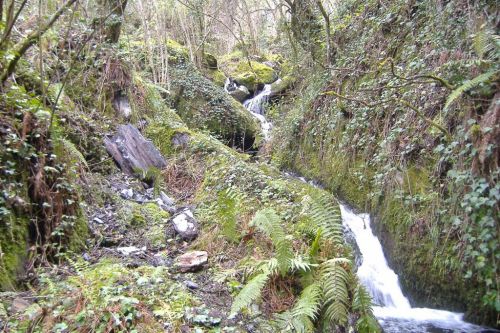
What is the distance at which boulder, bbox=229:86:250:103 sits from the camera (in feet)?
47.3

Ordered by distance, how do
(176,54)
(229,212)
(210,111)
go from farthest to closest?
(176,54) < (210,111) < (229,212)

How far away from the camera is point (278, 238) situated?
380 centimetres

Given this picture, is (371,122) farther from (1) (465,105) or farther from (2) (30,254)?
(2) (30,254)

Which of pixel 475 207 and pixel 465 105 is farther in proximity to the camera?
pixel 465 105

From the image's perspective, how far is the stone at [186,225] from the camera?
15.6 ft

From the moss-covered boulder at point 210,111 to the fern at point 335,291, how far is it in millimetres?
7160

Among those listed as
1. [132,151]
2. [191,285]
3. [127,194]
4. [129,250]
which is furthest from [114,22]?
[191,285]

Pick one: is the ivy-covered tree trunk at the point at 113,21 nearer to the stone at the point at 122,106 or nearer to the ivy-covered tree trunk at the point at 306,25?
the stone at the point at 122,106

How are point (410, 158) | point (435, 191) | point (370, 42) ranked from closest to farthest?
point (435, 191) < point (410, 158) < point (370, 42)

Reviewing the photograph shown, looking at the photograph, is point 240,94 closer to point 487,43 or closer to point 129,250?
point 487,43

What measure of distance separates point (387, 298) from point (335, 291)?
89.7 inches

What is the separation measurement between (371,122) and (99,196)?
15.5ft

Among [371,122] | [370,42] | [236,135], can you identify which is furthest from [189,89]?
[371,122]

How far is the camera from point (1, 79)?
3.75 m
